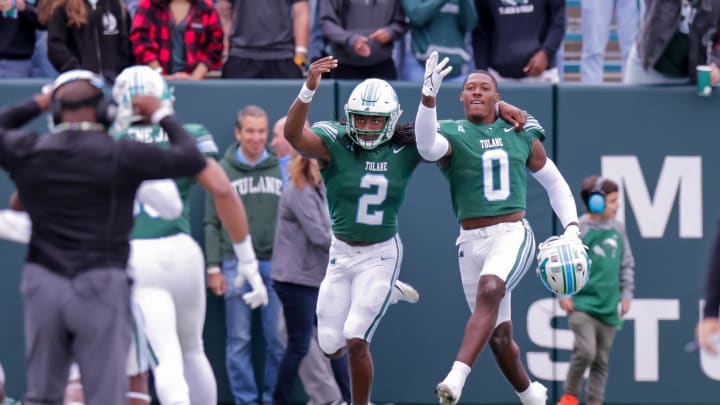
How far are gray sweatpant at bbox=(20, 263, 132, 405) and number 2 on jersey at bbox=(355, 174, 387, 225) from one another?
7.85ft

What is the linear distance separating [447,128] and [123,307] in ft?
9.43

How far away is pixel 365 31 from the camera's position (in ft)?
34.9

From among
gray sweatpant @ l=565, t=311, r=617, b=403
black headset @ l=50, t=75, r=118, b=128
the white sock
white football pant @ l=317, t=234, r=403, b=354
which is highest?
black headset @ l=50, t=75, r=118, b=128

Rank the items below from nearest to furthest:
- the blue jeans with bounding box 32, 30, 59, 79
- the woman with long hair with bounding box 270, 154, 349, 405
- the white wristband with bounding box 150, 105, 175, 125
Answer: the white wristband with bounding box 150, 105, 175, 125
the woman with long hair with bounding box 270, 154, 349, 405
the blue jeans with bounding box 32, 30, 59, 79

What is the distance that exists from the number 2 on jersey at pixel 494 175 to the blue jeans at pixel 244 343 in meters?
2.66

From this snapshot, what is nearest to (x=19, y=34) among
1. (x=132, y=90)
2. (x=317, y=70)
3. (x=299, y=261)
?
(x=299, y=261)

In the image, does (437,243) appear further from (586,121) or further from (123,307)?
(123,307)

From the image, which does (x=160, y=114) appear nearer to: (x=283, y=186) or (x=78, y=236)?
(x=78, y=236)

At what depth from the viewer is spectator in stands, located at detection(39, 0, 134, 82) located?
33.7ft

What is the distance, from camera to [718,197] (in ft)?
35.2

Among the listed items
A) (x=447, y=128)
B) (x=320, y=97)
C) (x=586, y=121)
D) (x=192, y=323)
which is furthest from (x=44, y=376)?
(x=586, y=121)

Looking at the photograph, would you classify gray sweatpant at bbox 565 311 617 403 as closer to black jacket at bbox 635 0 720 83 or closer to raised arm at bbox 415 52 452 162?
black jacket at bbox 635 0 720 83

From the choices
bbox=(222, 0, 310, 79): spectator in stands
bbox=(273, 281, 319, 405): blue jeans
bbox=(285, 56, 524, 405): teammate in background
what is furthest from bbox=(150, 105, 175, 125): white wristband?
bbox=(222, 0, 310, 79): spectator in stands

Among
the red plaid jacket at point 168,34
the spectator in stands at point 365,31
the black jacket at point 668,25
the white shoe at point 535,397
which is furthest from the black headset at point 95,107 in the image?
the black jacket at point 668,25
